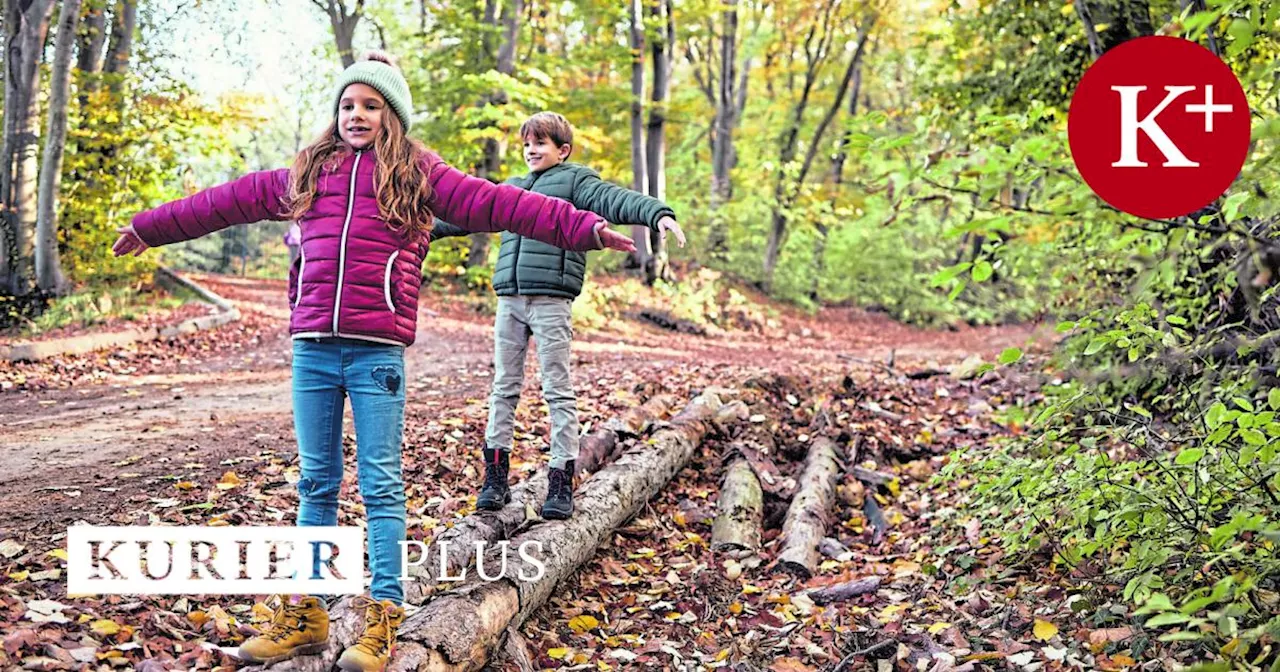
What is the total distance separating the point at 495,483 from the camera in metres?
4.92

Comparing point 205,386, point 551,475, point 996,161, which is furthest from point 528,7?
point 996,161

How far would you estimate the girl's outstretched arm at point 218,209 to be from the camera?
3.68 metres

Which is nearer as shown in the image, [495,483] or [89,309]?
[495,483]

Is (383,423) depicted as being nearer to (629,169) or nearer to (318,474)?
(318,474)

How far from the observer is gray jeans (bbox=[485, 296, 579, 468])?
485 cm

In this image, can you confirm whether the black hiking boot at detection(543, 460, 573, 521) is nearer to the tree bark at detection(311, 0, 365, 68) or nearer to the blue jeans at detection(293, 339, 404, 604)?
the blue jeans at detection(293, 339, 404, 604)

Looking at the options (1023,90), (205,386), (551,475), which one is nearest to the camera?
(551,475)

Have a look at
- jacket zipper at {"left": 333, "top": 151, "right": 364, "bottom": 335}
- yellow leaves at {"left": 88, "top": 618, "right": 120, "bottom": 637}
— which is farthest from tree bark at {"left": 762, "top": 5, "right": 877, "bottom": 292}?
yellow leaves at {"left": 88, "top": 618, "right": 120, "bottom": 637}

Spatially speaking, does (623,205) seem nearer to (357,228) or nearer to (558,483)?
(357,228)

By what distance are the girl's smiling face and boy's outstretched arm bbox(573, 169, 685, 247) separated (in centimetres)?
120

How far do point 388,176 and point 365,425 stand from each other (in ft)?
3.18

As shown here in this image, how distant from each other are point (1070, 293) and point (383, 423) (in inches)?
315

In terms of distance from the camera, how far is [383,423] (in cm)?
352

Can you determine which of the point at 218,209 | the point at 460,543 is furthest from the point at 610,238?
the point at 460,543
